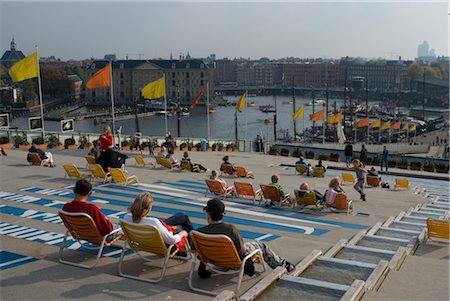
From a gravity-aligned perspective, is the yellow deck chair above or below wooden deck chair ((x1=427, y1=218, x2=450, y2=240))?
above

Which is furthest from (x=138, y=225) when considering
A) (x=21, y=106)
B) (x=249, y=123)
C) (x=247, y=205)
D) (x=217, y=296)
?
(x=21, y=106)

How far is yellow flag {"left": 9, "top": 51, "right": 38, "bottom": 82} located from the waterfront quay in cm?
709

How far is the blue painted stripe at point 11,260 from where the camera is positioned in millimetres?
5715

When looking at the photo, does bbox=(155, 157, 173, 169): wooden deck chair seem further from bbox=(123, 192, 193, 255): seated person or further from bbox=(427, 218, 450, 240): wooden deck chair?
bbox=(123, 192, 193, 255): seated person

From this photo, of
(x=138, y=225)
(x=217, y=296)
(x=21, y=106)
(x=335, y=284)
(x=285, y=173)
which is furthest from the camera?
(x=21, y=106)

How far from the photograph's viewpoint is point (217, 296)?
4.40 meters

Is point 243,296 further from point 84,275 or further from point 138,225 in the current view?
point 84,275

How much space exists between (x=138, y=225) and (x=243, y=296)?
1.32 metres

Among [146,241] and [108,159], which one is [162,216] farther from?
[108,159]

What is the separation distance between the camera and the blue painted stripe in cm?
571

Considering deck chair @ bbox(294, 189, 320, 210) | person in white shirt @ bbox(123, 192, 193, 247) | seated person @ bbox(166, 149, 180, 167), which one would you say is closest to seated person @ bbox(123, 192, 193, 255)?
person in white shirt @ bbox(123, 192, 193, 247)

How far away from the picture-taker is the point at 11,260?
591cm

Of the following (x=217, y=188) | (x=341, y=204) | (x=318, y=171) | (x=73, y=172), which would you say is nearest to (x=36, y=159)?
(x=73, y=172)

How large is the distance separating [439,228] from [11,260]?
19.6ft
